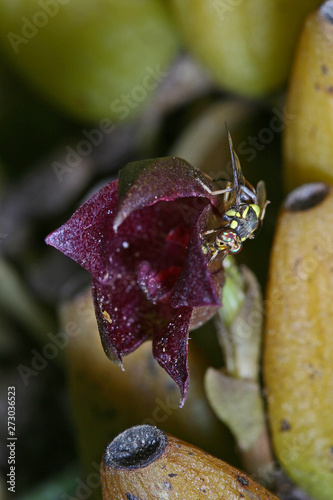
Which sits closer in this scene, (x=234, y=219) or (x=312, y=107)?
(x=234, y=219)

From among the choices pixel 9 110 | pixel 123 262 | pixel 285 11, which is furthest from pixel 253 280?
pixel 9 110

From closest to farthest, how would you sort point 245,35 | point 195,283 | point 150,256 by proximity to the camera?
point 195,283 < point 150,256 < point 245,35

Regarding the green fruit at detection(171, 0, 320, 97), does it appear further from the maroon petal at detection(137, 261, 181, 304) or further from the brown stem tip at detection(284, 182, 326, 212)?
the maroon petal at detection(137, 261, 181, 304)

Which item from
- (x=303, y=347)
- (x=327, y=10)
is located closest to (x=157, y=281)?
(x=303, y=347)

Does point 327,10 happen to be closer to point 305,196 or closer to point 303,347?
point 305,196

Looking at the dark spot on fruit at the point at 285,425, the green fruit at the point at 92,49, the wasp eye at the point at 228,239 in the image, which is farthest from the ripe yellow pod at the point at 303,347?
the green fruit at the point at 92,49

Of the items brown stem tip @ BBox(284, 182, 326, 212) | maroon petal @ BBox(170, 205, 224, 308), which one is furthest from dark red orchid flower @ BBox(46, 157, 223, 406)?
brown stem tip @ BBox(284, 182, 326, 212)

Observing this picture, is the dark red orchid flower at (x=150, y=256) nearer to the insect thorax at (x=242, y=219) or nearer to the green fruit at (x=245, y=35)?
the insect thorax at (x=242, y=219)

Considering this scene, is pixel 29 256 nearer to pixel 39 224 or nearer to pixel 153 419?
pixel 39 224
